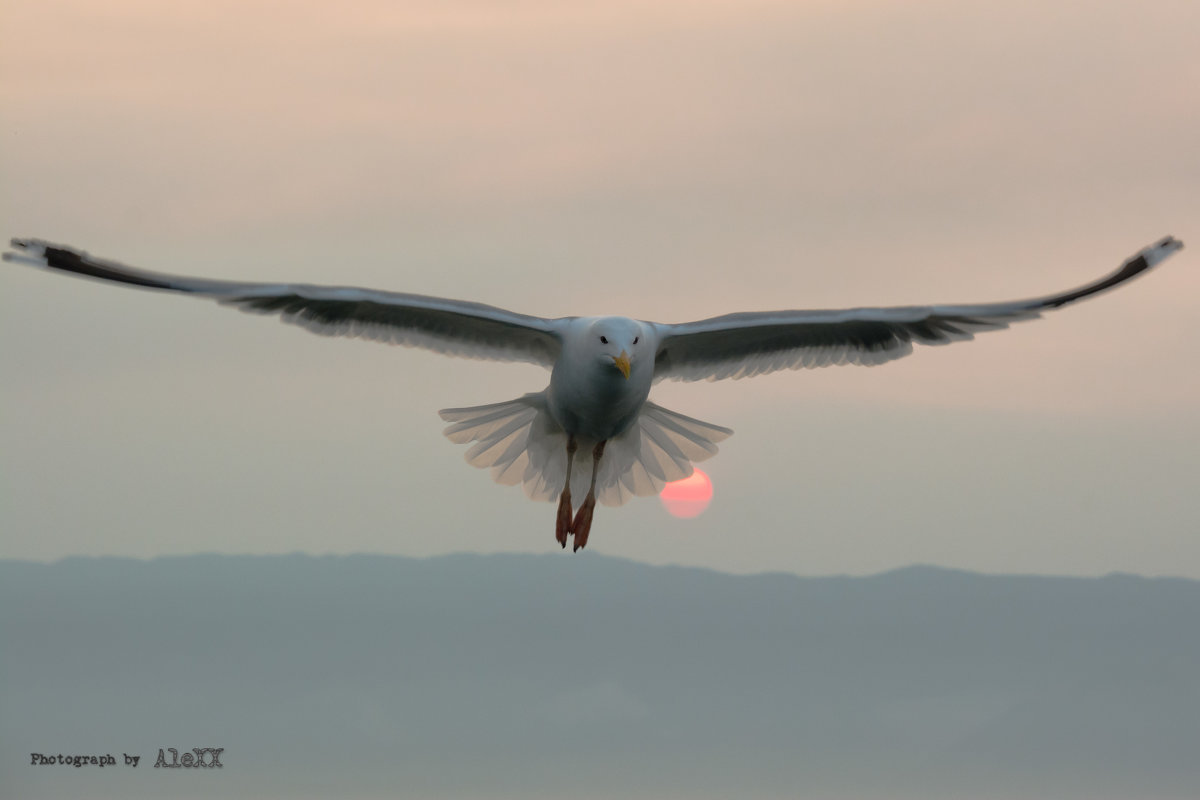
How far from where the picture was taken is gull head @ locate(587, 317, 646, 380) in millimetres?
12570

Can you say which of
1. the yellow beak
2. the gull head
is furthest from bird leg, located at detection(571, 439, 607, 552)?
the yellow beak

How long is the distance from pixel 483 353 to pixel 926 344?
4.12 m

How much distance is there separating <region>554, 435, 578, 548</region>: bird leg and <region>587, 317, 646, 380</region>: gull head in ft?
5.40

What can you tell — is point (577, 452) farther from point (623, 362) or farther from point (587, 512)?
point (623, 362)

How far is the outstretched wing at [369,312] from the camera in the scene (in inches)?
491

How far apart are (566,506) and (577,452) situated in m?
0.53

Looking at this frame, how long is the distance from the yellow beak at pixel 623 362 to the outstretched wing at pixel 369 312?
117cm

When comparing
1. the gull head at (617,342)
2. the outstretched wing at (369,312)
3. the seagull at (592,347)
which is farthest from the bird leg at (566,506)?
the gull head at (617,342)

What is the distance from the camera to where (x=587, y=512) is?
14586 mm

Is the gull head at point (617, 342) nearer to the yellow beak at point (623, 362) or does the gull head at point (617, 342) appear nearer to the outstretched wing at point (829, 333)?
the yellow beak at point (623, 362)

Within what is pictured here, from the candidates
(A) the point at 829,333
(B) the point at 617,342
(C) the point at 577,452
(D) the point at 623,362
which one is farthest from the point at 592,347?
(A) the point at 829,333

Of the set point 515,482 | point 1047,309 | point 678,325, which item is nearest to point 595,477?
point 515,482

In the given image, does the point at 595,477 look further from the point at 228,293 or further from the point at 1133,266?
the point at 1133,266

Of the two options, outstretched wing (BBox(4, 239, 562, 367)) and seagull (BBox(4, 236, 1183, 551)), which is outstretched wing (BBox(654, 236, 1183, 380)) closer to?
seagull (BBox(4, 236, 1183, 551))
